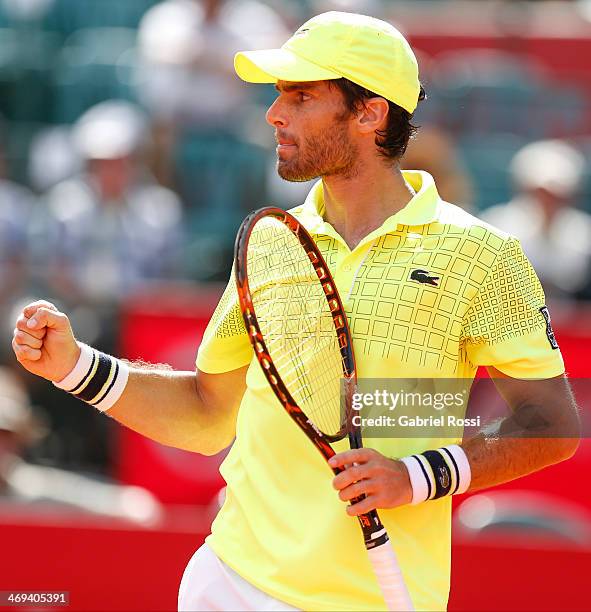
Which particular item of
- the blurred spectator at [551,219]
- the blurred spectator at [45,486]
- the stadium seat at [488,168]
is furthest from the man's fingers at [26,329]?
the stadium seat at [488,168]

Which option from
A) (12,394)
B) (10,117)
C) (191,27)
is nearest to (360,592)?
(12,394)

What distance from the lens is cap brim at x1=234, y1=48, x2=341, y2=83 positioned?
3.08 meters

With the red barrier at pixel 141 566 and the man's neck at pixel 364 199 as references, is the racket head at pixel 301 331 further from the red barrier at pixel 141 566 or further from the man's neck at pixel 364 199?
the red barrier at pixel 141 566

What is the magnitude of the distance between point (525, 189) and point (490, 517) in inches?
93.2

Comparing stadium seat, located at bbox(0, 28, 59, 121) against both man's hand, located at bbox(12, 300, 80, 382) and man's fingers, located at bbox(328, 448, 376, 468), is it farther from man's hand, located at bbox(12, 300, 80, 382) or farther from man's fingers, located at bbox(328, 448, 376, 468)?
man's fingers, located at bbox(328, 448, 376, 468)

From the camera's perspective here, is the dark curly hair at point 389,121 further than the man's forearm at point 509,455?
Yes

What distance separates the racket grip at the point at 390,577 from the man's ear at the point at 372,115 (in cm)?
98

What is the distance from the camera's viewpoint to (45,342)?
10.5ft

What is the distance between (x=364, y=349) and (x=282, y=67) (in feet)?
2.23

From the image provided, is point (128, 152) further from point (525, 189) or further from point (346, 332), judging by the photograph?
point (346, 332)

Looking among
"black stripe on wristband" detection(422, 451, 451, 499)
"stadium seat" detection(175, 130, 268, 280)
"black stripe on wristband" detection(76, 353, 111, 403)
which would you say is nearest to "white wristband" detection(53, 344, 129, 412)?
"black stripe on wristband" detection(76, 353, 111, 403)

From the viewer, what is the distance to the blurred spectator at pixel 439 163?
6473 mm

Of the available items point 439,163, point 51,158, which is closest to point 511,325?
point 439,163

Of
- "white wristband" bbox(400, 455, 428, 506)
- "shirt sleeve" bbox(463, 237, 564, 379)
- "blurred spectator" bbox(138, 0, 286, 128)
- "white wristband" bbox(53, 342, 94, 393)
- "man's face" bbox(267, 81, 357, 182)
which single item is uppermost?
"blurred spectator" bbox(138, 0, 286, 128)
